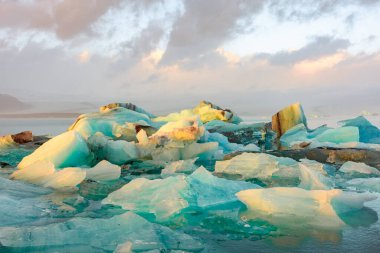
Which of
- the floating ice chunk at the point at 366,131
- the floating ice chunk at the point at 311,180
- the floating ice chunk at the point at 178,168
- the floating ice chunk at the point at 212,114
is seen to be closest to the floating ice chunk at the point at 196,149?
the floating ice chunk at the point at 178,168

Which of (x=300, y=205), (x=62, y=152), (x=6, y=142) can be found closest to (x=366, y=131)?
(x=62, y=152)

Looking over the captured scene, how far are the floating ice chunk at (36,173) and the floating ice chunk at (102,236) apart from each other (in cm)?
247

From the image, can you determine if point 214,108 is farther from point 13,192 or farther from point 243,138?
point 13,192

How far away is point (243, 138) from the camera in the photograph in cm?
1254

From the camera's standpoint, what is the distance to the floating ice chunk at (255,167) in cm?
559

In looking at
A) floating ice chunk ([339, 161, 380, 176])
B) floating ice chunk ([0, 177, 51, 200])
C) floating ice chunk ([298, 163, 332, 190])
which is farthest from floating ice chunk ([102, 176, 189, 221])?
floating ice chunk ([339, 161, 380, 176])

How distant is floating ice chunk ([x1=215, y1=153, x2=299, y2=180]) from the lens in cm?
559

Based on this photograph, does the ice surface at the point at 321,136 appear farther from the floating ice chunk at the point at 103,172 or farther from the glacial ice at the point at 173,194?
the glacial ice at the point at 173,194

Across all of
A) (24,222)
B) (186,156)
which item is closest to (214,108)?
(186,156)

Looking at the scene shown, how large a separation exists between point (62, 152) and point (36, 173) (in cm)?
117

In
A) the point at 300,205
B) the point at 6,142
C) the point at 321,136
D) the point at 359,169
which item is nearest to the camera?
the point at 300,205

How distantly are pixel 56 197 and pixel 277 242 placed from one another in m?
2.56

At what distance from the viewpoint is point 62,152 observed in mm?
6254

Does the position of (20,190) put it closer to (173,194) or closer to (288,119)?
(173,194)
